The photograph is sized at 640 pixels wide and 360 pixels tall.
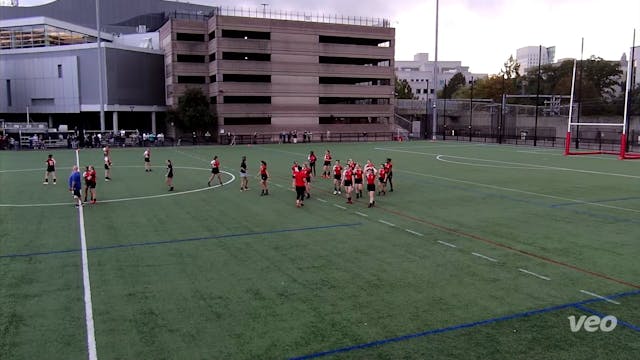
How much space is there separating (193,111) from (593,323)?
2556 inches

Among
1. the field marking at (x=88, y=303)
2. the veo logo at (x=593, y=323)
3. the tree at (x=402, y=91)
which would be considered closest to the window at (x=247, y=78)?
the tree at (x=402, y=91)

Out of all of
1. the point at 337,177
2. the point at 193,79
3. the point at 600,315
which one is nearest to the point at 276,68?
the point at 193,79

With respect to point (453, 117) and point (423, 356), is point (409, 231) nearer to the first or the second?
point (423, 356)

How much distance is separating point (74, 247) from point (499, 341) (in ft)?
37.6

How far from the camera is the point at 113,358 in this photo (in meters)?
7.82

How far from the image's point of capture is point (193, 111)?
6912cm

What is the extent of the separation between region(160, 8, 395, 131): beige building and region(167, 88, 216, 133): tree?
3742 mm

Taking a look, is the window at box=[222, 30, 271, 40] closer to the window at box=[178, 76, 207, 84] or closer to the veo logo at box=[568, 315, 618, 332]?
the window at box=[178, 76, 207, 84]

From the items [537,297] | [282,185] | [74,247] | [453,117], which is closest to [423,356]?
[537,297]

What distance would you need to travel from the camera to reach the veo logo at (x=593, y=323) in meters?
8.84

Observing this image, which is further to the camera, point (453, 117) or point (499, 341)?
point (453, 117)

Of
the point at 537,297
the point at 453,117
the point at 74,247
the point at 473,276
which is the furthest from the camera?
the point at 453,117

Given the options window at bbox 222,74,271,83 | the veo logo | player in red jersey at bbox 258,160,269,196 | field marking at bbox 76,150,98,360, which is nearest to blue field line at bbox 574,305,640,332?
the veo logo

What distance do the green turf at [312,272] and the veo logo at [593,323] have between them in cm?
17
